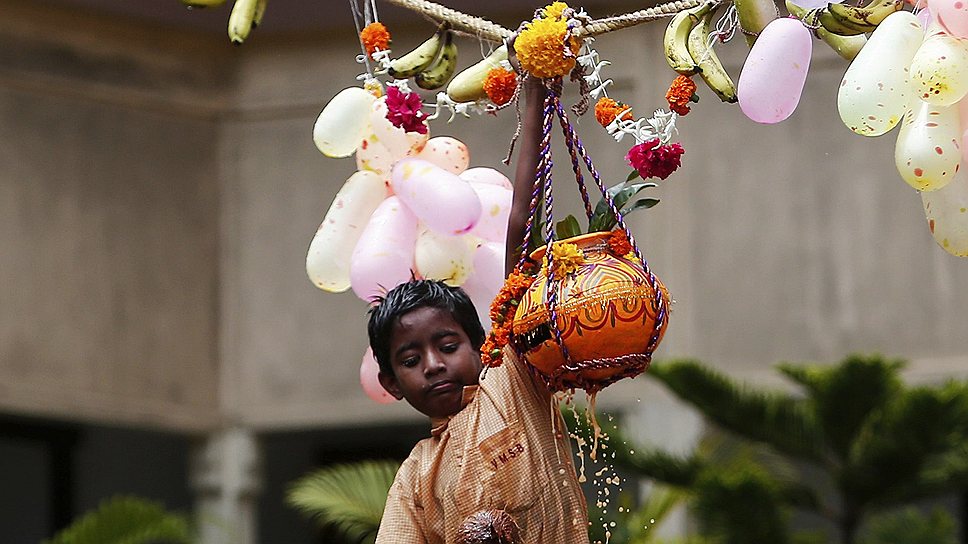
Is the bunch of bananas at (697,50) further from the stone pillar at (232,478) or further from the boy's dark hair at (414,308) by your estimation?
the stone pillar at (232,478)

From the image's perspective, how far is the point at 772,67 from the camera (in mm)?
3303

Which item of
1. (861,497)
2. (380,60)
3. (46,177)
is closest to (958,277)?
(861,497)

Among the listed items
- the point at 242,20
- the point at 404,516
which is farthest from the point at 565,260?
the point at 242,20

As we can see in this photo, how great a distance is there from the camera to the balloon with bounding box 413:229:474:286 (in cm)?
389

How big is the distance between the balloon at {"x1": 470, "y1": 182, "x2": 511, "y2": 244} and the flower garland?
53 centimetres

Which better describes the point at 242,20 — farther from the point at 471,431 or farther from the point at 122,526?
the point at 122,526

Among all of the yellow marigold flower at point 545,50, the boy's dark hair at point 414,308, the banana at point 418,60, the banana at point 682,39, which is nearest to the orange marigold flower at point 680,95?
the banana at point 682,39

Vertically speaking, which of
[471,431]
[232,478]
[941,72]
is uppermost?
[232,478]

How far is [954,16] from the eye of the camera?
321 cm

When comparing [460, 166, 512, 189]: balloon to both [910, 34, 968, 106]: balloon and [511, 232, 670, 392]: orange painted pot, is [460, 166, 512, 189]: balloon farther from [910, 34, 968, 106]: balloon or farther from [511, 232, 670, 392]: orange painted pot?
[910, 34, 968, 106]: balloon

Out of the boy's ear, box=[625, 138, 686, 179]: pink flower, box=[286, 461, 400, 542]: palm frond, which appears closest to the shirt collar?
the boy's ear

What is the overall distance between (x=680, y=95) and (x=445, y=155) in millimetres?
814

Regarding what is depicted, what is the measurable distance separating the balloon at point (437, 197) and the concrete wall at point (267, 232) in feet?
13.8

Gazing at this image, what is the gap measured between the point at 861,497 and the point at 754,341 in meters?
1.20
